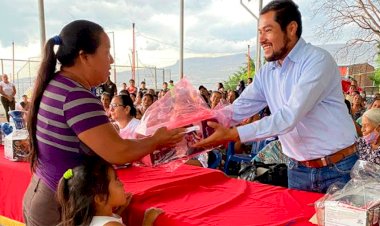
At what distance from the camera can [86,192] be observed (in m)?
1.38

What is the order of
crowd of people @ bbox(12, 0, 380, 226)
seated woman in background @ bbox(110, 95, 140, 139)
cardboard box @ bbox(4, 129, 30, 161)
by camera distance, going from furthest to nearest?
seated woman in background @ bbox(110, 95, 140, 139)
cardboard box @ bbox(4, 129, 30, 161)
crowd of people @ bbox(12, 0, 380, 226)

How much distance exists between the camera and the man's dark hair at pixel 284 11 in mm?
1700

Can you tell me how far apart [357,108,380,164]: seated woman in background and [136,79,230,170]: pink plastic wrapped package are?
1.80 metres

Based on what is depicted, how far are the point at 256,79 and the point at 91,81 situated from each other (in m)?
0.96

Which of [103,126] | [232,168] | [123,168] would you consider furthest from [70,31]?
[232,168]

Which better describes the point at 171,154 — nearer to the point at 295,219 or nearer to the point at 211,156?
the point at 295,219

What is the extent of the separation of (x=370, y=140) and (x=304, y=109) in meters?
2.14

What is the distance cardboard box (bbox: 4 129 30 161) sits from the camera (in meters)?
2.52

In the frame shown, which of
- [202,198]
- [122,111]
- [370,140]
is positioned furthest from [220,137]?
[370,140]

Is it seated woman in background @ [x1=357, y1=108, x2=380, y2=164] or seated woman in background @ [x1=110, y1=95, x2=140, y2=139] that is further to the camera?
seated woman in background @ [x1=110, y1=95, x2=140, y2=139]

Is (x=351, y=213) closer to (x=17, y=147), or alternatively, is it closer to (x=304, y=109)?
(x=304, y=109)

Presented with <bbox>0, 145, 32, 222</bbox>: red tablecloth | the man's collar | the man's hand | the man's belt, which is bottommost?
<bbox>0, 145, 32, 222</bbox>: red tablecloth

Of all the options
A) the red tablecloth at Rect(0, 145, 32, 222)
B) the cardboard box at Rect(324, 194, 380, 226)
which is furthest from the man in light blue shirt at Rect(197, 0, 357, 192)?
the red tablecloth at Rect(0, 145, 32, 222)

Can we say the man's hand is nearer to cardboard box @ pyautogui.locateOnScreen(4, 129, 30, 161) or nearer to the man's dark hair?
the man's dark hair
